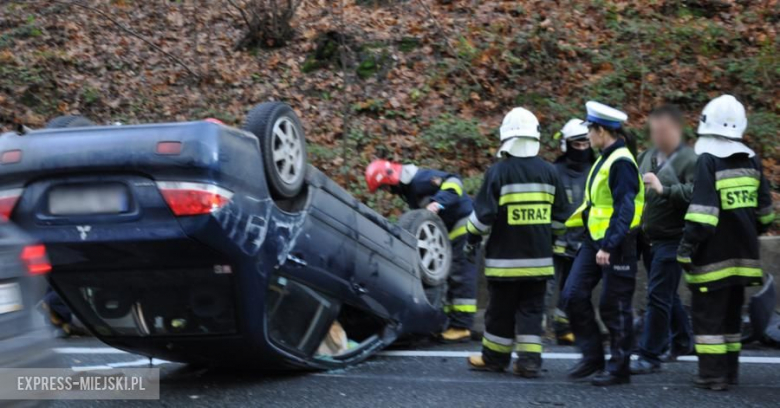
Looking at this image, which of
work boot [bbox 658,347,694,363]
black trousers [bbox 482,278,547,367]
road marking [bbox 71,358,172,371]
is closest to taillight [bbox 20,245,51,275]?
road marking [bbox 71,358,172,371]

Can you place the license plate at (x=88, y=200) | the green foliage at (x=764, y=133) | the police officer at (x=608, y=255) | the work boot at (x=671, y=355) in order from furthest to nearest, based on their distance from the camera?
the green foliage at (x=764, y=133)
the work boot at (x=671, y=355)
the police officer at (x=608, y=255)
the license plate at (x=88, y=200)

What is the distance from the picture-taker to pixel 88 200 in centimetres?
508

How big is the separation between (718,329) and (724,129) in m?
1.21

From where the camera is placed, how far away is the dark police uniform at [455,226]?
316 inches

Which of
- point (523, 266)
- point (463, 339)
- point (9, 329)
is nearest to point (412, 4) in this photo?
point (463, 339)

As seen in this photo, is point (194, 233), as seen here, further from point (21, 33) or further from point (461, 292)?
point (21, 33)

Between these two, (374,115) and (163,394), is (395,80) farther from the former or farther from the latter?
(163,394)

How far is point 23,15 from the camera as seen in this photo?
15812mm

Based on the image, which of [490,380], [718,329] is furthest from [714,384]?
[490,380]

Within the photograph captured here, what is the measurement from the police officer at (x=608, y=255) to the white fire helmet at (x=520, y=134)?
1.49 ft

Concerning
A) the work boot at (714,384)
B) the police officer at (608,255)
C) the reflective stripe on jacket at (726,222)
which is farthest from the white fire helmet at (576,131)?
the work boot at (714,384)

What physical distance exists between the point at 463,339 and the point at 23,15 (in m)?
11.2

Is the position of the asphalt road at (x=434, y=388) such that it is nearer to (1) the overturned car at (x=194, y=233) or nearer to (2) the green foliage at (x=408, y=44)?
(1) the overturned car at (x=194, y=233)

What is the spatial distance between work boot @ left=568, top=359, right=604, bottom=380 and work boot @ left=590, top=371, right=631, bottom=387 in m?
0.10
